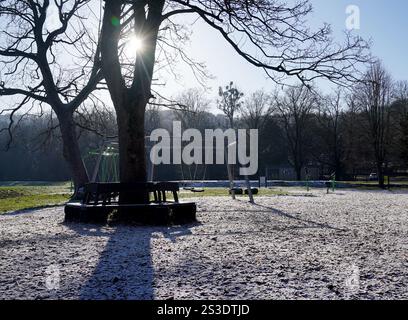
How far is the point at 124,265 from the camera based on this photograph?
16.7 ft

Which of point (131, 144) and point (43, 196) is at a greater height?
point (131, 144)

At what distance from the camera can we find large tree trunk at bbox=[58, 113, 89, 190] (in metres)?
19.5

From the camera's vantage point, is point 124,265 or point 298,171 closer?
point 124,265

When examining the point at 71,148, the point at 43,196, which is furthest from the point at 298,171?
the point at 71,148

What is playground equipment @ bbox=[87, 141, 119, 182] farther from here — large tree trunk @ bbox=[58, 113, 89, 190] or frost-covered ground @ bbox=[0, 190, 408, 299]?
frost-covered ground @ bbox=[0, 190, 408, 299]

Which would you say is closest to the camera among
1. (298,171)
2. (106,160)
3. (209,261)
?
(209,261)

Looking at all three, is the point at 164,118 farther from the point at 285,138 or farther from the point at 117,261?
the point at 117,261

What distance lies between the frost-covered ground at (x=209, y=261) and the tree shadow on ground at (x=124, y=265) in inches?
0.4

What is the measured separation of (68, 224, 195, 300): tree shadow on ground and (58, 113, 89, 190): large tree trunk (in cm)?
1181

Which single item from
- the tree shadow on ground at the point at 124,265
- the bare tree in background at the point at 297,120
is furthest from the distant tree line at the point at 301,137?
the tree shadow on ground at the point at 124,265

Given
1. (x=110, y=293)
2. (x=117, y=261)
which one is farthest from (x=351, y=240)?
(x=110, y=293)

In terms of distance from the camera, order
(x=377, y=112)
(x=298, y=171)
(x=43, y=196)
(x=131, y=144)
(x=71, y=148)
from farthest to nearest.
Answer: (x=298, y=171) < (x=377, y=112) < (x=43, y=196) < (x=71, y=148) < (x=131, y=144)

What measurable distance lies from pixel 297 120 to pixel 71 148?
131 ft

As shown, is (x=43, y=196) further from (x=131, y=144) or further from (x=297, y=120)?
(x=297, y=120)
